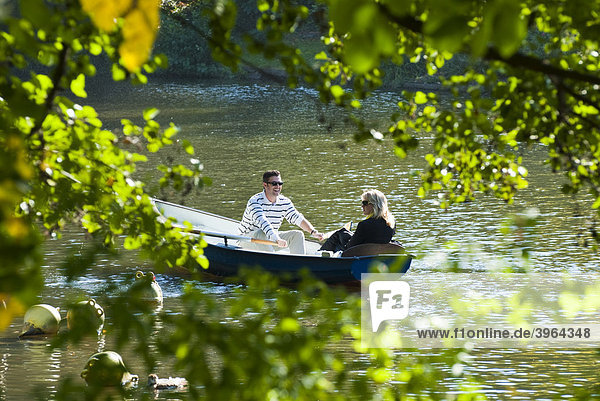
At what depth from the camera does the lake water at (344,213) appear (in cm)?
903

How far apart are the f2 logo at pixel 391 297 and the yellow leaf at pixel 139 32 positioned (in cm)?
880

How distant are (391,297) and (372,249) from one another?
40.9 inches

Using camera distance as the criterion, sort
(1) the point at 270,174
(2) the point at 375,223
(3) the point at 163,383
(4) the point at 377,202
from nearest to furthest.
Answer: (3) the point at 163,383 < (4) the point at 377,202 < (2) the point at 375,223 < (1) the point at 270,174

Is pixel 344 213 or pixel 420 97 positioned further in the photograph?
pixel 344 213

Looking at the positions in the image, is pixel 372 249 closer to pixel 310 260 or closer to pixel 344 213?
pixel 310 260

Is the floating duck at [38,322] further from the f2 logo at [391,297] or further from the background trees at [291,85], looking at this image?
the background trees at [291,85]

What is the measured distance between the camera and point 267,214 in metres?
13.9

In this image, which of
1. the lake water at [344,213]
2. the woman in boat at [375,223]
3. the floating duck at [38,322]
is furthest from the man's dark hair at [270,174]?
the floating duck at [38,322]

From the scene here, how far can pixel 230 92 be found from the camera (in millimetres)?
46938

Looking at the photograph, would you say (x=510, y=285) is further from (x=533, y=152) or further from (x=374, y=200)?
(x=533, y=152)

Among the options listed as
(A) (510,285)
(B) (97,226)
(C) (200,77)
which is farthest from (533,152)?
(C) (200,77)

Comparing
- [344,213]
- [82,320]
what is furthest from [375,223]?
[82,320]

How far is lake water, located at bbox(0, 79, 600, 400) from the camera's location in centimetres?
903

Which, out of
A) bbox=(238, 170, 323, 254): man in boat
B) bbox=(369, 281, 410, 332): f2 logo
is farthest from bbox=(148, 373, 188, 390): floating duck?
bbox=(238, 170, 323, 254): man in boat
